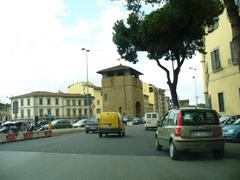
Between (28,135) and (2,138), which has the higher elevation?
(28,135)

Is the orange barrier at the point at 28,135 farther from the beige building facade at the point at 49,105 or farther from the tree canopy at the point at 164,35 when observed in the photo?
the beige building facade at the point at 49,105

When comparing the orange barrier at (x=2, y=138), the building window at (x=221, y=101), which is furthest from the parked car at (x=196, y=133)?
the building window at (x=221, y=101)

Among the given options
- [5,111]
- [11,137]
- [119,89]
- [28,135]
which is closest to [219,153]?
[11,137]

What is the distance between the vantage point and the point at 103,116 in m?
36.7

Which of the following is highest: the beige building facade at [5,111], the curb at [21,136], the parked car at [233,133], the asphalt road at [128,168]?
the beige building facade at [5,111]

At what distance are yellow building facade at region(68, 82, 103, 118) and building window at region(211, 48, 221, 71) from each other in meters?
107

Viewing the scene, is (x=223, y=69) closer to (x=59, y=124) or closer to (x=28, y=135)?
(x=28, y=135)

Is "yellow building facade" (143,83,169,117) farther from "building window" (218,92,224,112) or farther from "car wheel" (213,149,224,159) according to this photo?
"car wheel" (213,149,224,159)

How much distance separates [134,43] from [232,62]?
8740 millimetres

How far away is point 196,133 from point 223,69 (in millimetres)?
22903

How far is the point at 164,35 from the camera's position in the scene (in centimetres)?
3422

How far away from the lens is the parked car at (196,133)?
1554 cm

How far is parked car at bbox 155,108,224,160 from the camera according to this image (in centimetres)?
1554

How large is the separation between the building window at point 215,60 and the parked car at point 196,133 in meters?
23.5
